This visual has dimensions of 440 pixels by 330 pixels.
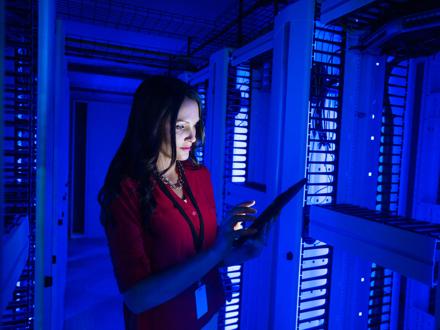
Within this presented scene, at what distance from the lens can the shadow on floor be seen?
9.17ft

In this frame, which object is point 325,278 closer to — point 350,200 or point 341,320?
point 341,320

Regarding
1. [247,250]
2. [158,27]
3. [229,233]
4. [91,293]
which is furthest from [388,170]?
[91,293]

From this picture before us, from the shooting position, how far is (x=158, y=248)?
86 cm

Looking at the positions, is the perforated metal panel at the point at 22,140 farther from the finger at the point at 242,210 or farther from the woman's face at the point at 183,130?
the finger at the point at 242,210

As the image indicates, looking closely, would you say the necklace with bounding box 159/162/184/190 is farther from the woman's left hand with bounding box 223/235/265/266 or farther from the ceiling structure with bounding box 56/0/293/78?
the ceiling structure with bounding box 56/0/293/78

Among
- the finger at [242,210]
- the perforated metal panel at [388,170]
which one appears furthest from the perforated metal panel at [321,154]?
the finger at [242,210]

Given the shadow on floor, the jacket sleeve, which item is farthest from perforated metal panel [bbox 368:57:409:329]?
the shadow on floor

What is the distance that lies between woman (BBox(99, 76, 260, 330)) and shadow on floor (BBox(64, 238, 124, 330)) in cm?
220

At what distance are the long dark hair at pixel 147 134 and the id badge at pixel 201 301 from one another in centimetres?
32

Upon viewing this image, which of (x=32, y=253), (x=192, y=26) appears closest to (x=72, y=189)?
(x=192, y=26)

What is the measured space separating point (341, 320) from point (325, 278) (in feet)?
0.56

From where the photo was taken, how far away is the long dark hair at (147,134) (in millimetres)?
851

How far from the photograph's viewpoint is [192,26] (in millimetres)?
2463

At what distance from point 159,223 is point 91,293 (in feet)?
9.93
